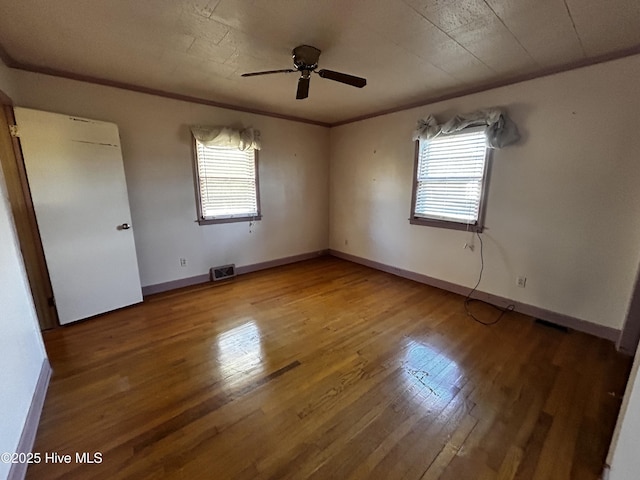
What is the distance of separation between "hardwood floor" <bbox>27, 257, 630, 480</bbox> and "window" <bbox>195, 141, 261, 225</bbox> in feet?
4.92

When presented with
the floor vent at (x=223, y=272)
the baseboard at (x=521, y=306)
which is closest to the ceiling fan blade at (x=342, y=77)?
the baseboard at (x=521, y=306)

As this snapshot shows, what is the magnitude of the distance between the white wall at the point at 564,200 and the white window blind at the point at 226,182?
2409mm

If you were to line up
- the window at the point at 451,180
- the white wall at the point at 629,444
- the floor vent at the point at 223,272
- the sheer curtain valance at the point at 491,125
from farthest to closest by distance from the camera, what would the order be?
1. the floor vent at the point at 223,272
2. the window at the point at 451,180
3. the sheer curtain valance at the point at 491,125
4. the white wall at the point at 629,444

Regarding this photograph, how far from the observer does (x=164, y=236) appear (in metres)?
3.49

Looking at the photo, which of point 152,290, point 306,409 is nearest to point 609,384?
point 306,409

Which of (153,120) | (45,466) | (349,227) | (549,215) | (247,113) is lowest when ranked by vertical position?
(45,466)

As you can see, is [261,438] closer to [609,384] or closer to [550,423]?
[550,423]

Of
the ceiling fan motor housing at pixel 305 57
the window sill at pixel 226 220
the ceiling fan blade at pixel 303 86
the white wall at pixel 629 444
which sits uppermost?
the ceiling fan motor housing at pixel 305 57

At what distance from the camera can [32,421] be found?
1562 mm

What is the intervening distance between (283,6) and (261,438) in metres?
2.58

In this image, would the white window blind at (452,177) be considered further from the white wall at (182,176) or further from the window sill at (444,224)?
the white wall at (182,176)

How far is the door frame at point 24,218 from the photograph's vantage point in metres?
2.29

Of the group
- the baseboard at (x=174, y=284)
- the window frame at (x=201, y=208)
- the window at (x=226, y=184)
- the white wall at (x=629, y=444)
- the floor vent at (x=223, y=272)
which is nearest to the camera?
the white wall at (x=629, y=444)

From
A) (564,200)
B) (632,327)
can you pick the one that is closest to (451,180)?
(564,200)
